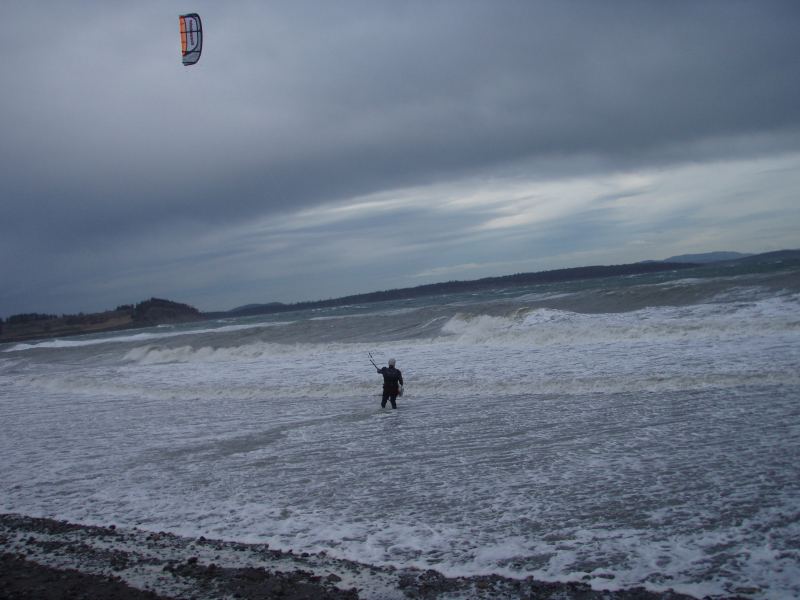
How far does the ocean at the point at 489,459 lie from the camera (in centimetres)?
519

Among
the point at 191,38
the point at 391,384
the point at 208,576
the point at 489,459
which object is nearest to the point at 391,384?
the point at 391,384

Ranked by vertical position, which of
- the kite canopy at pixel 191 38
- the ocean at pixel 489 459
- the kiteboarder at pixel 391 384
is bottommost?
the ocean at pixel 489 459

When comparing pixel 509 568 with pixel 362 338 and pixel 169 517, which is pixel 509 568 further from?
pixel 362 338

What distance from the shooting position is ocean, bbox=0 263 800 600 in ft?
17.0

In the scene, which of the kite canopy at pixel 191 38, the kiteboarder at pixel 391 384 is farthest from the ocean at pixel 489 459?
the kite canopy at pixel 191 38

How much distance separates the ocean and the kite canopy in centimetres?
805

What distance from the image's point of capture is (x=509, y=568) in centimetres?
486

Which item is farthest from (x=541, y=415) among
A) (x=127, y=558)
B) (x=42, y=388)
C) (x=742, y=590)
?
(x=42, y=388)

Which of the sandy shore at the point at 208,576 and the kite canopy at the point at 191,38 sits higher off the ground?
the kite canopy at the point at 191,38

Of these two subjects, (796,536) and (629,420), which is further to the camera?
(629,420)

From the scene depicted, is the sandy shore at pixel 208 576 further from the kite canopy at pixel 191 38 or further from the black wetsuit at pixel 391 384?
the kite canopy at pixel 191 38

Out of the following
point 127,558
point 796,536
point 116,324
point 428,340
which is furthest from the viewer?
point 116,324

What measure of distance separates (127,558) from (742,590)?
4889mm

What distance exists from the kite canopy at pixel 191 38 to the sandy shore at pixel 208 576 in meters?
11.1
